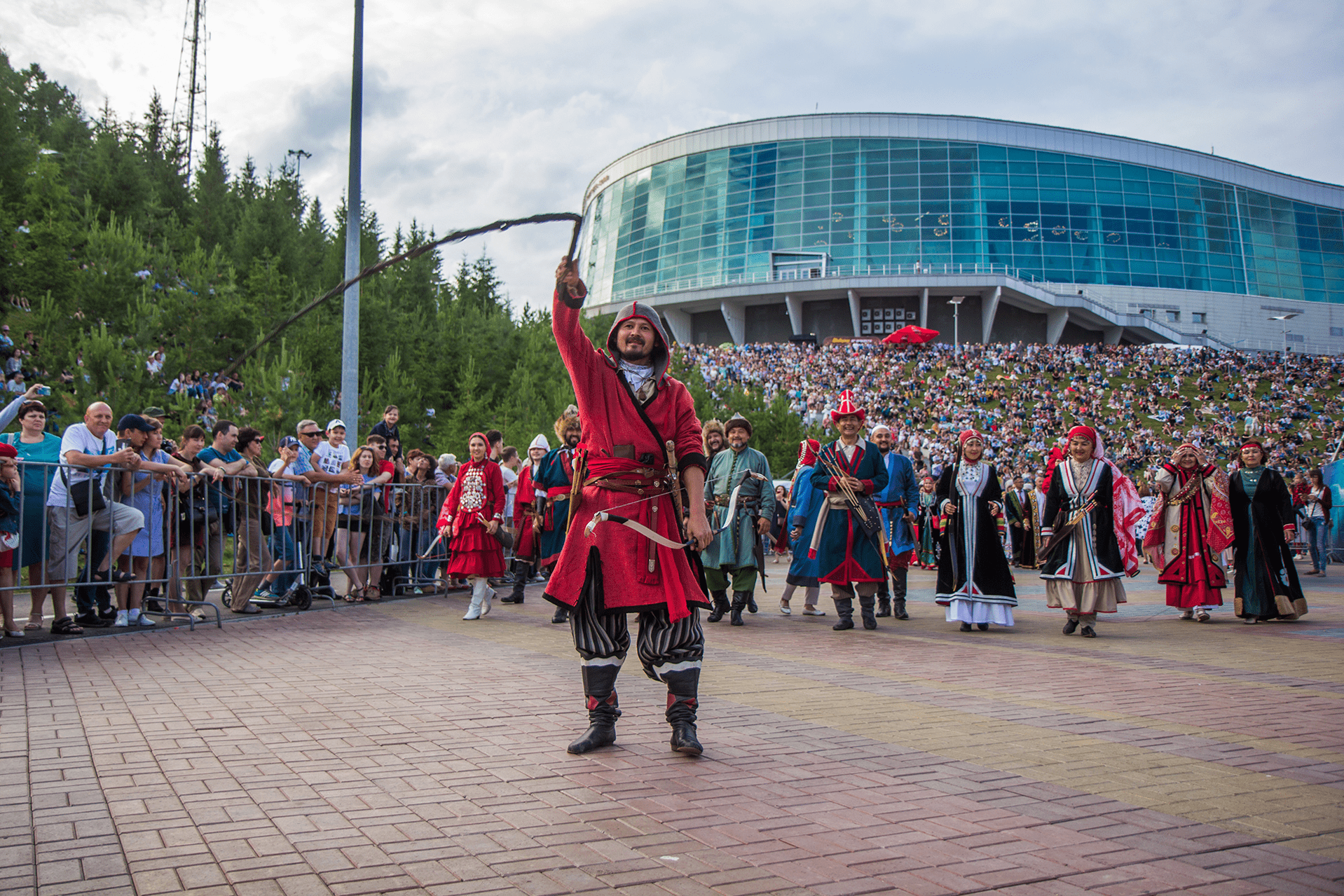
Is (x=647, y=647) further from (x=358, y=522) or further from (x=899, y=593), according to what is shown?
(x=358, y=522)

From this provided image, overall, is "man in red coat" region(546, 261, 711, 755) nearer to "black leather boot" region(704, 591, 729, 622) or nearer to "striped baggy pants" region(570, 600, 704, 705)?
"striped baggy pants" region(570, 600, 704, 705)

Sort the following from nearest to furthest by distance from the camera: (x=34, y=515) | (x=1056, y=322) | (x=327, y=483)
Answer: (x=34, y=515) → (x=327, y=483) → (x=1056, y=322)

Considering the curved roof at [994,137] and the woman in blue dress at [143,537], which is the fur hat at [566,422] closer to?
the woman in blue dress at [143,537]

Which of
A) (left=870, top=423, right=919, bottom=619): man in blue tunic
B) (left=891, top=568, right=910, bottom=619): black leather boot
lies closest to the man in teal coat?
(left=870, top=423, right=919, bottom=619): man in blue tunic

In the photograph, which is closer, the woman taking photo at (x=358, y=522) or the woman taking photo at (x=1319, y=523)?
the woman taking photo at (x=358, y=522)

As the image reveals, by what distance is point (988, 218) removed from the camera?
73562mm

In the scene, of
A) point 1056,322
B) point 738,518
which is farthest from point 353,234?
point 1056,322

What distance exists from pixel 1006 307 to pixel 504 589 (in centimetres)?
6903

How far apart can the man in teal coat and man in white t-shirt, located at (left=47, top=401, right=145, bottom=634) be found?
5095mm

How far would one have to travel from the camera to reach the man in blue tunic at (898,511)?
1084 centimetres

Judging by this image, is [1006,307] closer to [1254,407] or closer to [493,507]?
[1254,407]

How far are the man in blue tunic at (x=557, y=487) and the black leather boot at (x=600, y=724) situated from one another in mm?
4638

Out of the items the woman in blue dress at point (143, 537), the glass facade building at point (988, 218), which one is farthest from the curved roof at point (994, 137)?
the woman in blue dress at point (143, 537)

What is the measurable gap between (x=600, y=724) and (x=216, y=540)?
659 centimetres
